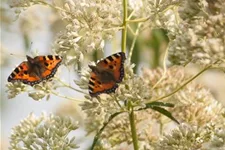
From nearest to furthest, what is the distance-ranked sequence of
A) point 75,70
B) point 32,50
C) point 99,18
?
point 99,18, point 75,70, point 32,50

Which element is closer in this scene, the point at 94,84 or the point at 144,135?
the point at 94,84

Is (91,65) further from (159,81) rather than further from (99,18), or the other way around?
(159,81)

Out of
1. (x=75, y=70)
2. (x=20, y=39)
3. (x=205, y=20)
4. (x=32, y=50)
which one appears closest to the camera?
(x=205, y=20)

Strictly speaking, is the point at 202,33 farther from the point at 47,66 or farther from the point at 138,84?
the point at 47,66

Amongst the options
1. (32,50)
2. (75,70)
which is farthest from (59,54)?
(32,50)

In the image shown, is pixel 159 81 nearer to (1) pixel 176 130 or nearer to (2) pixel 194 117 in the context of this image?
(2) pixel 194 117

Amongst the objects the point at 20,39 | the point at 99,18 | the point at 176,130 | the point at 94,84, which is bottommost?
the point at 176,130

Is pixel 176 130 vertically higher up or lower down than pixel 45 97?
lower down
